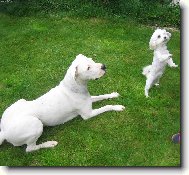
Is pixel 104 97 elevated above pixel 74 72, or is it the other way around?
pixel 74 72

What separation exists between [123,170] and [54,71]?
8.72ft

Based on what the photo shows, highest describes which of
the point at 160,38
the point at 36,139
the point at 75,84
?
the point at 160,38

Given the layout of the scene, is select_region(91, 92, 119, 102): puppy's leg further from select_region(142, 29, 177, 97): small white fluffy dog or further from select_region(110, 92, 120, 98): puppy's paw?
select_region(142, 29, 177, 97): small white fluffy dog

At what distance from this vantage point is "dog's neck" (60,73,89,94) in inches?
275

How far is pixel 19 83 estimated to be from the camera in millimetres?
8367

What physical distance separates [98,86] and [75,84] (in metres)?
1.08

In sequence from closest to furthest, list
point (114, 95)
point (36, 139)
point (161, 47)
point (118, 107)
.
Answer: point (36, 139) → point (161, 47) → point (118, 107) → point (114, 95)

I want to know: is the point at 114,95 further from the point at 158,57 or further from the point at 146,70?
the point at 158,57

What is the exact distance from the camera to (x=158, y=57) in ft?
24.2

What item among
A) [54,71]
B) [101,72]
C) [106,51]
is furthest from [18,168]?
[106,51]

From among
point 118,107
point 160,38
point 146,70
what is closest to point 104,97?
point 118,107

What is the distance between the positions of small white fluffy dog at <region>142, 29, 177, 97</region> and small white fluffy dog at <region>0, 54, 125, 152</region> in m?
0.68

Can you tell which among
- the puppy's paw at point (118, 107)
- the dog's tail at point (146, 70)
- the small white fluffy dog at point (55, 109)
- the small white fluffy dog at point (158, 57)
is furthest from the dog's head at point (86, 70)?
the dog's tail at point (146, 70)

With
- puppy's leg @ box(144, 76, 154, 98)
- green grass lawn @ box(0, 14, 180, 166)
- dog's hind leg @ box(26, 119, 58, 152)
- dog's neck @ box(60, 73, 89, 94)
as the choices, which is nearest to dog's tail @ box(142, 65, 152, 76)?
green grass lawn @ box(0, 14, 180, 166)
